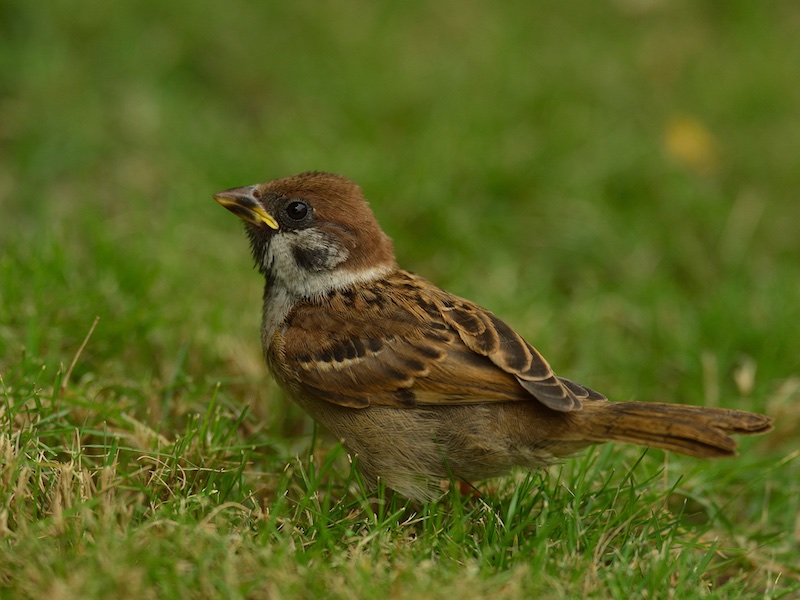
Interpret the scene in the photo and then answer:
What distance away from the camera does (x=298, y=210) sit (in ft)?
14.5

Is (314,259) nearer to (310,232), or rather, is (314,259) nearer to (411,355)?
(310,232)

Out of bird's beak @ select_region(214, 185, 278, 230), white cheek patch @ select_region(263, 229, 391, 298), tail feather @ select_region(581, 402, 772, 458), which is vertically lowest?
tail feather @ select_region(581, 402, 772, 458)

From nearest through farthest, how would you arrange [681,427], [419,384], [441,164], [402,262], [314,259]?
[681,427] < [419,384] < [314,259] < [402,262] < [441,164]

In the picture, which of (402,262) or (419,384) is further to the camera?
(402,262)

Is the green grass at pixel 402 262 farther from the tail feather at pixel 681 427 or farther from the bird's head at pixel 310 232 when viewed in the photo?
the bird's head at pixel 310 232

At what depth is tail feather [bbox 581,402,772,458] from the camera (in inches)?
134

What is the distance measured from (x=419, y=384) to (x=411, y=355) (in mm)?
136

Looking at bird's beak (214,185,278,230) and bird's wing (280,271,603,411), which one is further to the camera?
bird's beak (214,185,278,230)

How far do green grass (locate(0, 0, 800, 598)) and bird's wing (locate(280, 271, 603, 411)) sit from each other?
15.6 inches

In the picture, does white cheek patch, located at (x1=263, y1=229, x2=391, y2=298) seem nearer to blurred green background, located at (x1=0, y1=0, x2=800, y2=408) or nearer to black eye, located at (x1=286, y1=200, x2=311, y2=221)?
black eye, located at (x1=286, y1=200, x2=311, y2=221)

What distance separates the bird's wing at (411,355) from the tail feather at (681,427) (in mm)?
169

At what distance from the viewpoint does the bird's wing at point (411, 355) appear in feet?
12.5

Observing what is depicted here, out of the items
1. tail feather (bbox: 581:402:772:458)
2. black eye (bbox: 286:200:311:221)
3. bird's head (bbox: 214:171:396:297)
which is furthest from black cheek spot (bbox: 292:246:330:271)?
tail feather (bbox: 581:402:772:458)

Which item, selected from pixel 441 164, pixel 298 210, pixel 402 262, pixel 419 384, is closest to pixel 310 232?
pixel 298 210
